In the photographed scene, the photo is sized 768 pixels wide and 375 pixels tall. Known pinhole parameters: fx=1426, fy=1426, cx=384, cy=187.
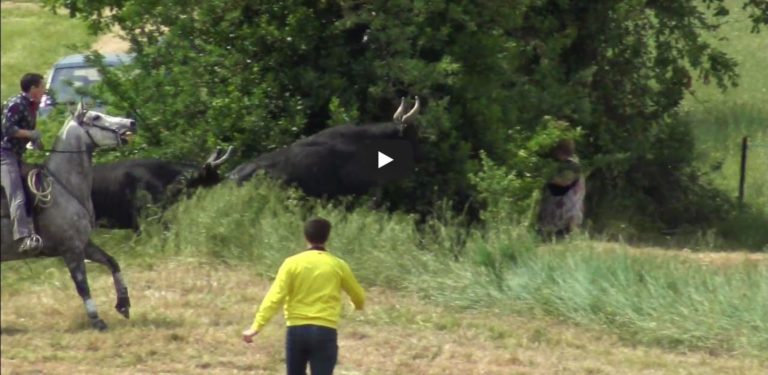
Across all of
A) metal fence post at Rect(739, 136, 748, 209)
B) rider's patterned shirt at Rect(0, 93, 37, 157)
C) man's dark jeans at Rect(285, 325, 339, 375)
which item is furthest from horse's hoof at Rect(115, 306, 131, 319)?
metal fence post at Rect(739, 136, 748, 209)

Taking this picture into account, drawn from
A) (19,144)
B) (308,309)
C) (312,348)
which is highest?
(19,144)

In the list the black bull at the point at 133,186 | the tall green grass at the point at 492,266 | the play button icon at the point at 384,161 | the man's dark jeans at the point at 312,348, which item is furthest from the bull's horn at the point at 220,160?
the man's dark jeans at the point at 312,348

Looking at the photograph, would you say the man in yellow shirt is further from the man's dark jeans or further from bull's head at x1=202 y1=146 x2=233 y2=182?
bull's head at x1=202 y1=146 x2=233 y2=182

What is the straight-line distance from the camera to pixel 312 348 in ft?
28.7

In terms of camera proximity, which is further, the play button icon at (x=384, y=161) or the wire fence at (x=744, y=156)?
the wire fence at (x=744, y=156)

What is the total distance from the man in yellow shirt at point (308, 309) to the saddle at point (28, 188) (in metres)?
3.93

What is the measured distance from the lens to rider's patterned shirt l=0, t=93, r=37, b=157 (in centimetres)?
1172

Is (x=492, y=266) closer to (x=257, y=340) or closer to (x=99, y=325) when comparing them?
(x=257, y=340)

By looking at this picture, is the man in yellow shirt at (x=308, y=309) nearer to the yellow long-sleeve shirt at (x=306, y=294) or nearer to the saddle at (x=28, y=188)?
the yellow long-sleeve shirt at (x=306, y=294)

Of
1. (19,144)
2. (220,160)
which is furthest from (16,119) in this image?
(220,160)

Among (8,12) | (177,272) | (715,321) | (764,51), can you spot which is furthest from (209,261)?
(8,12)

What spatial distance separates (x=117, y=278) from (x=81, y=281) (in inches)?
12.2

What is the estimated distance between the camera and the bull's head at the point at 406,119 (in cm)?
1652

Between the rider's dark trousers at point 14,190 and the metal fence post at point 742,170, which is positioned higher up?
the rider's dark trousers at point 14,190
